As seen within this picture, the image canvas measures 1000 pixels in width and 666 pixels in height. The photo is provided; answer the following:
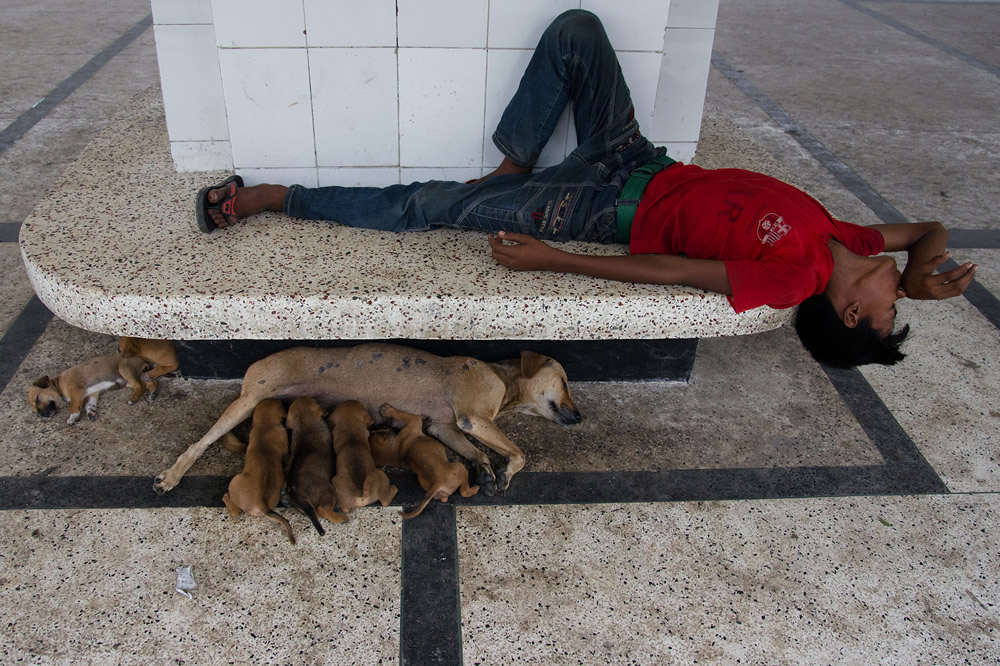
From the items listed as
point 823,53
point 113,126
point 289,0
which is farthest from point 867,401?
point 823,53

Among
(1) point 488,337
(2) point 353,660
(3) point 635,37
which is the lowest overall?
(2) point 353,660

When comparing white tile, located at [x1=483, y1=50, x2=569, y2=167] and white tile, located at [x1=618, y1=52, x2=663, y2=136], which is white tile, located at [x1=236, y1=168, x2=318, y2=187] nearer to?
white tile, located at [x1=483, y1=50, x2=569, y2=167]

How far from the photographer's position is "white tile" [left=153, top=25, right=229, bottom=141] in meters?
3.88

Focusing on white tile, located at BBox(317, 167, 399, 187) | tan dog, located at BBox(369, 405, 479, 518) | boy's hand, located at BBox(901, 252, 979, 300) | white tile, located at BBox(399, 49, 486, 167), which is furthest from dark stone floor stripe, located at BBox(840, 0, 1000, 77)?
tan dog, located at BBox(369, 405, 479, 518)

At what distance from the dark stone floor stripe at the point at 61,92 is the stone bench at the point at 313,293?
327cm

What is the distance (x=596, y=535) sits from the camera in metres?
3.00

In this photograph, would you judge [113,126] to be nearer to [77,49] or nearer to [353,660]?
[353,660]

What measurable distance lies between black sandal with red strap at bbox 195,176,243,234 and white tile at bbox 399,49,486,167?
831 millimetres

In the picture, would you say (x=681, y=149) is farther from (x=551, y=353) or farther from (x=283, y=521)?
(x=283, y=521)

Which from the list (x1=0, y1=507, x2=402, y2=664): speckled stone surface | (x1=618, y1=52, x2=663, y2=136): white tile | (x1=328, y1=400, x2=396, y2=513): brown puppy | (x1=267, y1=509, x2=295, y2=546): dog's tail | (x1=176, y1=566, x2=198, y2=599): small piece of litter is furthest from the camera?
(x1=618, y1=52, x2=663, y2=136): white tile

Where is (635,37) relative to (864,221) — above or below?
above

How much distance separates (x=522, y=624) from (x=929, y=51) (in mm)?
10283

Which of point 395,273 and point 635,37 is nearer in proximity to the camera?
point 395,273

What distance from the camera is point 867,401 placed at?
382cm
